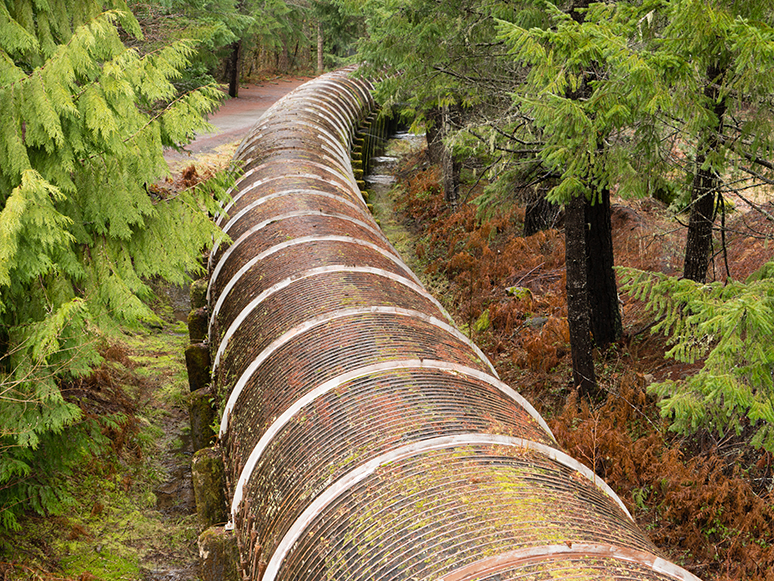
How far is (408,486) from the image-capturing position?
3.82 meters

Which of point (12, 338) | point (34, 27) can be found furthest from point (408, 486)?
point (34, 27)

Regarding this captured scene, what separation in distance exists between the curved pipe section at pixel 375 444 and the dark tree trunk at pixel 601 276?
3118 millimetres

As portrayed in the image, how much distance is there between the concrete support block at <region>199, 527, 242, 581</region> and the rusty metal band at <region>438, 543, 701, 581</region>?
8.45 feet

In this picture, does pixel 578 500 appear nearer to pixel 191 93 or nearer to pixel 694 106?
pixel 694 106

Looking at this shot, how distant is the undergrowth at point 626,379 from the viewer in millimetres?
6242

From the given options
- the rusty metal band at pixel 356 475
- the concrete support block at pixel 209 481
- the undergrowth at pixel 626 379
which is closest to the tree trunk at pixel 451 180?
the undergrowth at pixel 626 379

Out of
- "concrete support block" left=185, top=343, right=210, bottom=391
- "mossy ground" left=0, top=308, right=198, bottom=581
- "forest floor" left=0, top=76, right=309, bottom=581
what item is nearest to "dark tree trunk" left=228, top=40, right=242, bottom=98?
"forest floor" left=0, top=76, right=309, bottom=581

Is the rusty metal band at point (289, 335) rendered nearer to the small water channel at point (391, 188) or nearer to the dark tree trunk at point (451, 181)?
the small water channel at point (391, 188)

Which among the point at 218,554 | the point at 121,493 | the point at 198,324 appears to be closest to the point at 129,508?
the point at 121,493

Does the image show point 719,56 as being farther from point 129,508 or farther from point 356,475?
point 129,508

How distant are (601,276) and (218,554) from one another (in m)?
6.70

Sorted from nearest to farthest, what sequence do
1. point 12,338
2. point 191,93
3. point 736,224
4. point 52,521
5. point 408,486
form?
1. point 408,486
2. point 12,338
3. point 191,93
4. point 52,521
5. point 736,224

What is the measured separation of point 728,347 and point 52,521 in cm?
714

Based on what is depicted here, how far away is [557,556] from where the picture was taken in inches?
128
